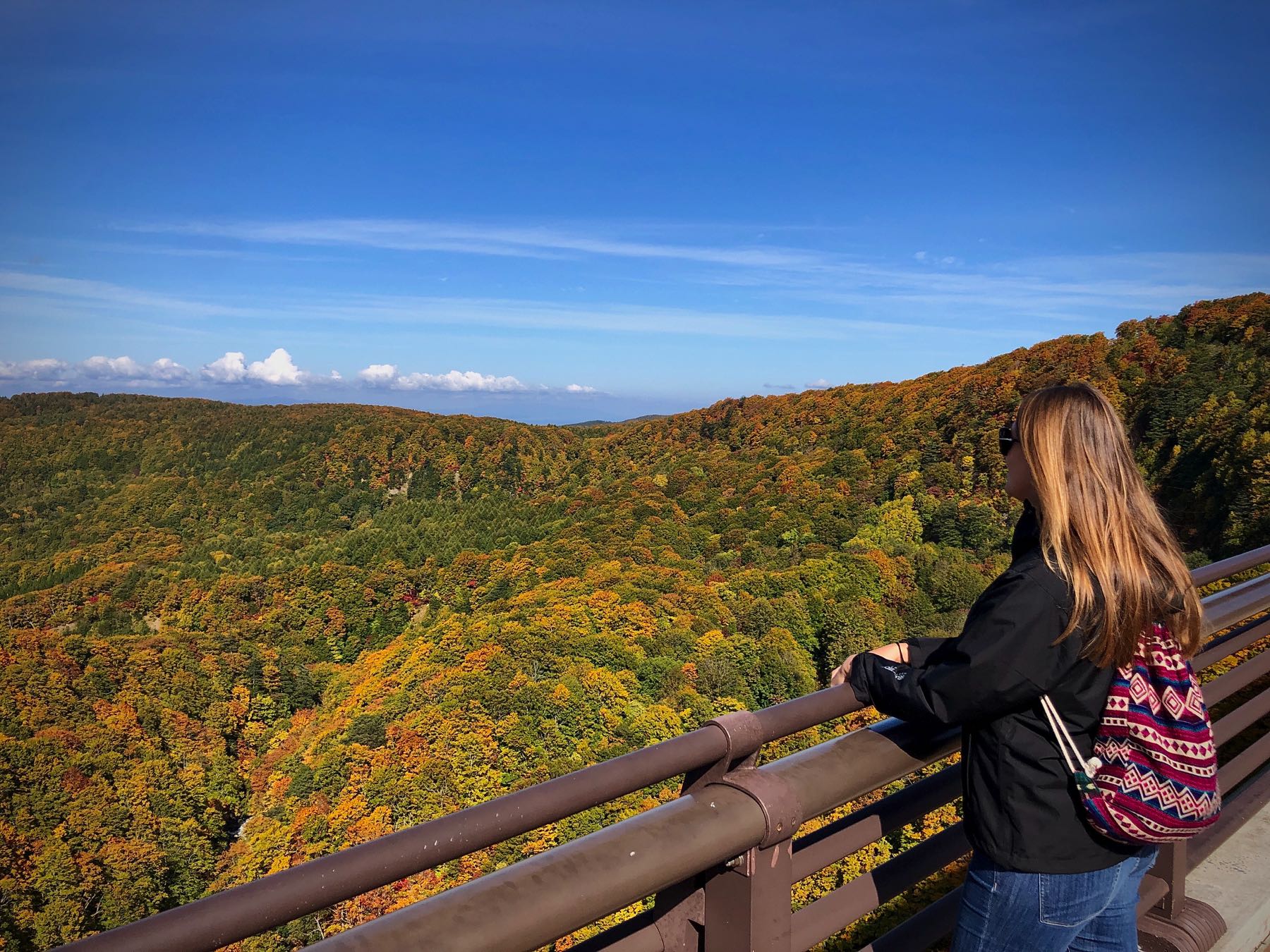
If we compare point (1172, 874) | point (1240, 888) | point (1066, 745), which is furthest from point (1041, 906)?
point (1240, 888)

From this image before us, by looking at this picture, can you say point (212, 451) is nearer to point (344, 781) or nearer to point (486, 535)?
point (486, 535)

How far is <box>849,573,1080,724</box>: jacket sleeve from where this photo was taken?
4.90 feet

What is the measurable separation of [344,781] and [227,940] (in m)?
34.2

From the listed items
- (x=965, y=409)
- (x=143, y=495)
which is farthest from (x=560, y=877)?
(x=143, y=495)

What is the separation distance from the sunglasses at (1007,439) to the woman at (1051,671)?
1.1 inches

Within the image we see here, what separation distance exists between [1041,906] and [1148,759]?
37 centimetres

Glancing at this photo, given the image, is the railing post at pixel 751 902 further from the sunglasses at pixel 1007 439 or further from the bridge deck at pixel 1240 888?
the bridge deck at pixel 1240 888

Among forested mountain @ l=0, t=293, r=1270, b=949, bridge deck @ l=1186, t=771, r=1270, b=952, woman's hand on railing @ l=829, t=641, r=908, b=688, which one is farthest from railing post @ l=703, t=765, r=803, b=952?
forested mountain @ l=0, t=293, r=1270, b=949

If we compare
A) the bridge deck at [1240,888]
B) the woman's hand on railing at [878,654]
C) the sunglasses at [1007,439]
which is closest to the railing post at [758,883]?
the woman's hand on railing at [878,654]

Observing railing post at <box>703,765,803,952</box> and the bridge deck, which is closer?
railing post at <box>703,765,803,952</box>

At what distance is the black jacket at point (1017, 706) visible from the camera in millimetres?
1500

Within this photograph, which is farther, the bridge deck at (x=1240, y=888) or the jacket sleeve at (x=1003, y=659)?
the bridge deck at (x=1240, y=888)

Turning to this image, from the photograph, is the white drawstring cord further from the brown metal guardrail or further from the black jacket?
the brown metal guardrail

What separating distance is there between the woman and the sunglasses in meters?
0.03
